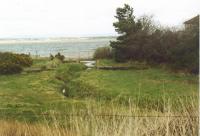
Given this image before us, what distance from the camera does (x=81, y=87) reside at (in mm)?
20375

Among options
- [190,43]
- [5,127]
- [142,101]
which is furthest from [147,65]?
[5,127]

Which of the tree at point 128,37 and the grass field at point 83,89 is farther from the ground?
the tree at point 128,37

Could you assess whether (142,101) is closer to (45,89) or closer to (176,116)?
(45,89)

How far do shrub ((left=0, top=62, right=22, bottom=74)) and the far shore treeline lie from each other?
810 cm

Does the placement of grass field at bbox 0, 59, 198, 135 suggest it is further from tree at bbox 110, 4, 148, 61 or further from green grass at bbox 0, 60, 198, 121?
tree at bbox 110, 4, 148, 61

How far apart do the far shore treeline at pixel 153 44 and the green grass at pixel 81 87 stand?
113cm

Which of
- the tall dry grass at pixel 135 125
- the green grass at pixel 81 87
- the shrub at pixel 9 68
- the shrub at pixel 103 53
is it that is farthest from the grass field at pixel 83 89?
the shrub at pixel 103 53

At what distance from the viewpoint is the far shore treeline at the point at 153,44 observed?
2473 centimetres

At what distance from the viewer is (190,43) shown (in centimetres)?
2477

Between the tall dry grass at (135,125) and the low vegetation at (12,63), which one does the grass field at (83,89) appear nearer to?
the low vegetation at (12,63)

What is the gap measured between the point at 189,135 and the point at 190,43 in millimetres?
18669

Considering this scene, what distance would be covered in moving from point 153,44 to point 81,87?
388 inches

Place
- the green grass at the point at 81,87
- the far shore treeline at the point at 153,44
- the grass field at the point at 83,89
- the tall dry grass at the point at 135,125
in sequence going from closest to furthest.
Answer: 1. the tall dry grass at the point at 135,125
2. the grass field at the point at 83,89
3. the green grass at the point at 81,87
4. the far shore treeline at the point at 153,44

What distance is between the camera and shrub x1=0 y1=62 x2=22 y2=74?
25.5 meters
